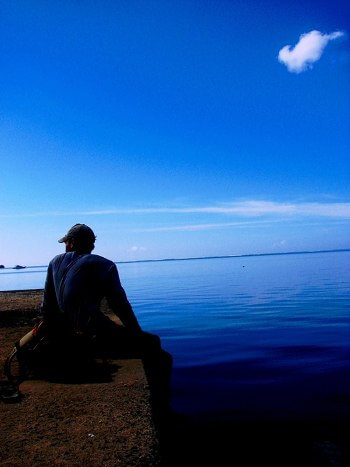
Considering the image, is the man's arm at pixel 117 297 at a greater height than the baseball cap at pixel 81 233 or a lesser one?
lesser

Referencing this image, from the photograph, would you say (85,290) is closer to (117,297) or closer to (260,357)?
(117,297)

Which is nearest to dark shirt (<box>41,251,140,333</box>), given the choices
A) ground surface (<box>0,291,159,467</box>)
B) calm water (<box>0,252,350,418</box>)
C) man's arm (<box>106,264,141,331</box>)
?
man's arm (<box>106,264,141,331</box>)

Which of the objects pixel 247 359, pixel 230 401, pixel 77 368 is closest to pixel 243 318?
pixel 247 359

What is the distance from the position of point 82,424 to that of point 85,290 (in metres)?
1.40

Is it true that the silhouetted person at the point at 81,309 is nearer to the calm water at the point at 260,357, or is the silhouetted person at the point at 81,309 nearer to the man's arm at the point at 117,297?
the man's arm at the point at 117,297

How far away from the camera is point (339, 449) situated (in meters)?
4.38

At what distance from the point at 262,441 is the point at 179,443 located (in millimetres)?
1127

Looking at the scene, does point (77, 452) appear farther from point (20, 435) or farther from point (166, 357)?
point (166, 357)

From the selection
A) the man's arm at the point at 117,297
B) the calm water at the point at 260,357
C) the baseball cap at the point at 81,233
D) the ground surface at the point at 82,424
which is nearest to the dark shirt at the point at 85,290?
the man's arm at the point at 117,297

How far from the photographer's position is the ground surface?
275 cm

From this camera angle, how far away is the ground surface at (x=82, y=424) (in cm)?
275

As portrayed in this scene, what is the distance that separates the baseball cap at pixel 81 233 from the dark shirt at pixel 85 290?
0.22m

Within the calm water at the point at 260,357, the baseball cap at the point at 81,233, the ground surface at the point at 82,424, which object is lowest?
the calm water at the point at 260,357

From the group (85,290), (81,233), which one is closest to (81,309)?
(85,290)
